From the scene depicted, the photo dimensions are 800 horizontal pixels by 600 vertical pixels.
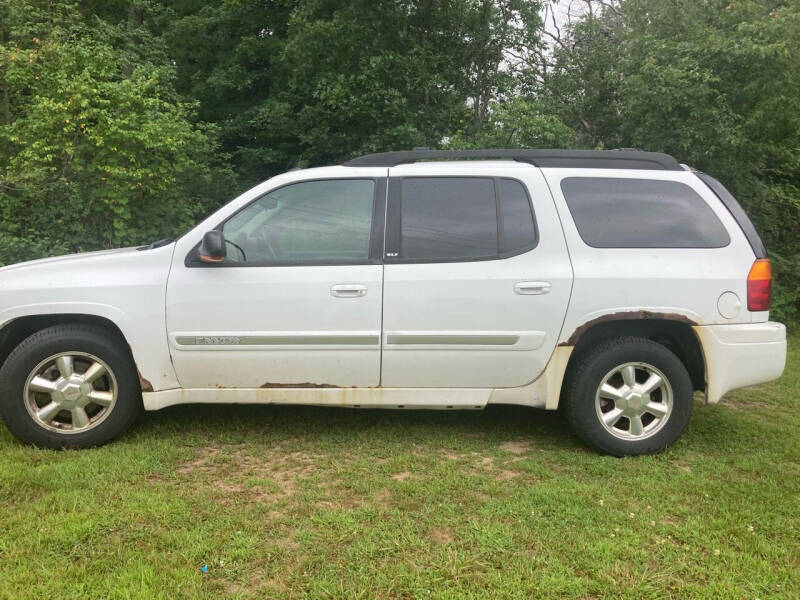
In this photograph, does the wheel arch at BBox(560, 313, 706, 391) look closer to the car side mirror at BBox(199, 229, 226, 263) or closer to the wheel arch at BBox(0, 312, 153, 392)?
the car side mirror at BBox(199, 229, 226, 263)

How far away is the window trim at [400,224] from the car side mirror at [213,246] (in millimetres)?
975

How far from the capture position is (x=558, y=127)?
29.0 feet

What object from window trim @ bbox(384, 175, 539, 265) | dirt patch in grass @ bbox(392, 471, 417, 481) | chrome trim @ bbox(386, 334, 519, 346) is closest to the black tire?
chrome trim @ bbox(386, 334, 519, 346)

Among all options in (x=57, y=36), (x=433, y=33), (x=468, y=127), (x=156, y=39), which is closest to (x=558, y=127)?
(x=468, y=127)

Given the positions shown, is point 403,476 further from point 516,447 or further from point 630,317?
point 630,317

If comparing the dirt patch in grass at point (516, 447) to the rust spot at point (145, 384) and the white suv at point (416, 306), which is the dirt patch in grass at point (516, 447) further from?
the rust spot at point (145, 384)

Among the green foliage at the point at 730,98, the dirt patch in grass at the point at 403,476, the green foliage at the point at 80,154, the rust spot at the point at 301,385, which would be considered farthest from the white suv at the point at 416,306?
the green foliage at the point at 730,98

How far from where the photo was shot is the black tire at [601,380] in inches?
150

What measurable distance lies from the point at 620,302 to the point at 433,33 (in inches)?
354

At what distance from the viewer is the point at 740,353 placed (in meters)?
3.78

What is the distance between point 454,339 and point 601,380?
95cm

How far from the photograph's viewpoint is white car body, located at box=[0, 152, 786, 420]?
374 centimetres

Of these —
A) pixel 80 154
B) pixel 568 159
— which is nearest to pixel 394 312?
pixel 568 159

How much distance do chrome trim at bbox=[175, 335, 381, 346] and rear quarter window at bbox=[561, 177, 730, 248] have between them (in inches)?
60.2
